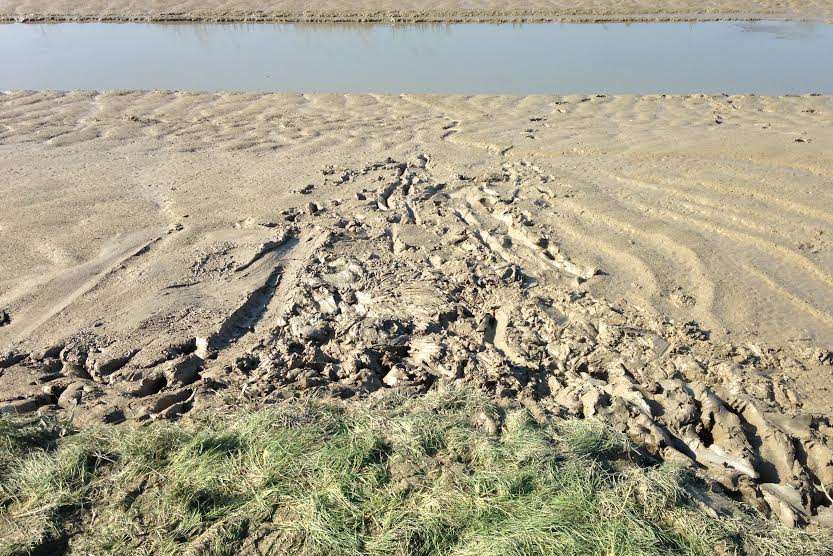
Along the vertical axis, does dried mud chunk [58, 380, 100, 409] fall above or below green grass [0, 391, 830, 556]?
below

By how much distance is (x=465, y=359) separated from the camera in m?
3.49

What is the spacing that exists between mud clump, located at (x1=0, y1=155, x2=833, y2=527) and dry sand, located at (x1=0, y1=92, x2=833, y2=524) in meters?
0.01

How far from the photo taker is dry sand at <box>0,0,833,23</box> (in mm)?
14812

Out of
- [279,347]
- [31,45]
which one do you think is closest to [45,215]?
[279,347]

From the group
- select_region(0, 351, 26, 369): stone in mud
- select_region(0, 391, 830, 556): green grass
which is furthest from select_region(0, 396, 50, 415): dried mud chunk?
select_region(0, 351, 26, 369): stone in mud

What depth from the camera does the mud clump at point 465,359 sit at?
119 inches

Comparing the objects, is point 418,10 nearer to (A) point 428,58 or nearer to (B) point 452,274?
(A) point 428,58

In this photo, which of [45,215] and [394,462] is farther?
[45,215]

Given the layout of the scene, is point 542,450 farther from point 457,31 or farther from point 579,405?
point 457,31

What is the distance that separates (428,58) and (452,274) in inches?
338

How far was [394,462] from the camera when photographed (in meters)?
2.65

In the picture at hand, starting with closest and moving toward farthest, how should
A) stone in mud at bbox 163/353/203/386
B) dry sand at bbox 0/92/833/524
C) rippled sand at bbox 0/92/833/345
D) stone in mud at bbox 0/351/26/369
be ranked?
dry sand at bbox 0/92/833/524 → stone in mud at bbox 163/353/203/386 → stone in mud at bbox 0/351/26/369 → rippled sand at bbox 0/92/833/345

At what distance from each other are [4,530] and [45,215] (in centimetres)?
392

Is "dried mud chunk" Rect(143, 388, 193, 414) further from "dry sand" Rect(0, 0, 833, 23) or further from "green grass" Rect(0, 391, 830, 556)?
"dry sand" Rect(0, 0, 833, 23)
